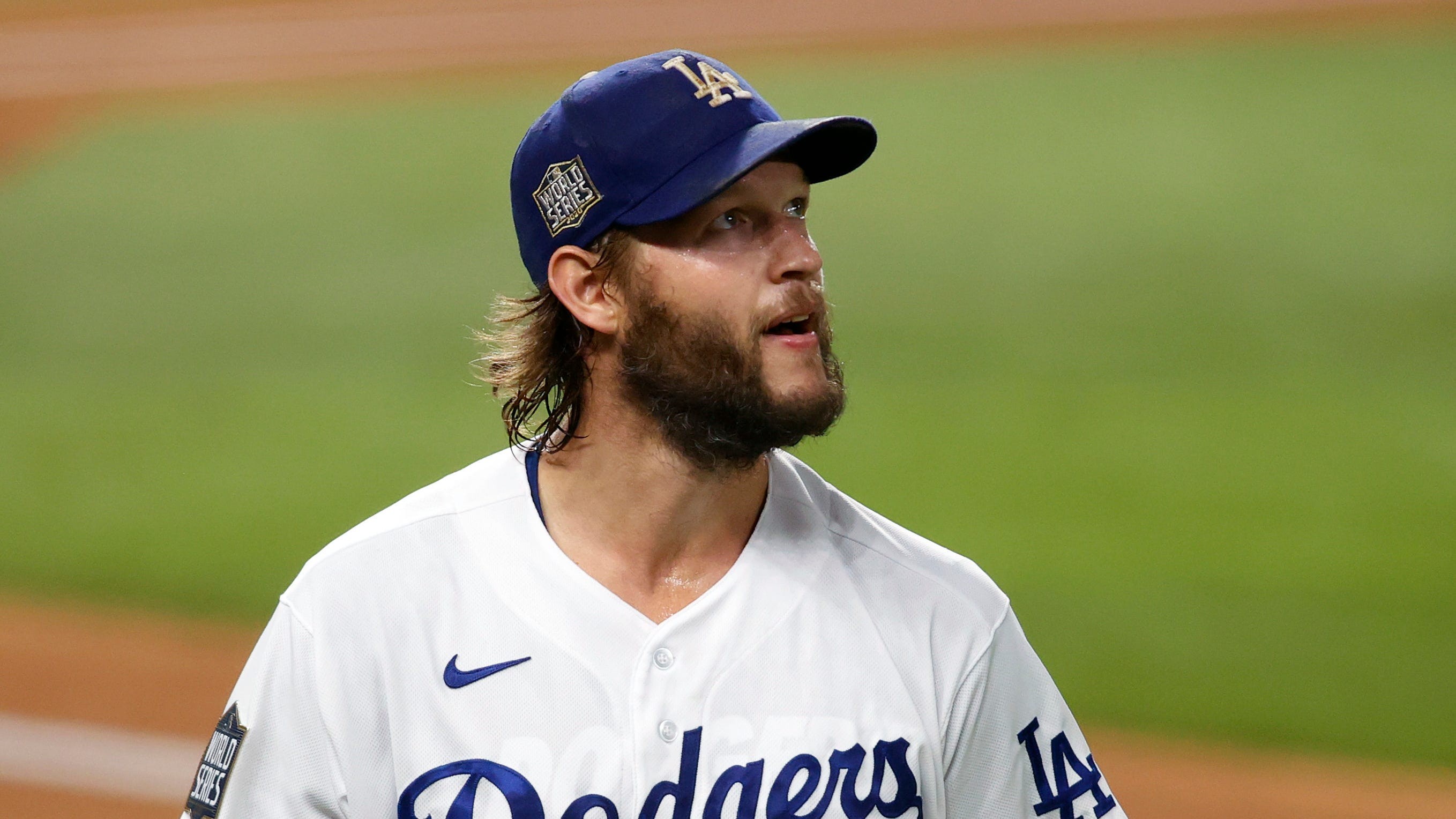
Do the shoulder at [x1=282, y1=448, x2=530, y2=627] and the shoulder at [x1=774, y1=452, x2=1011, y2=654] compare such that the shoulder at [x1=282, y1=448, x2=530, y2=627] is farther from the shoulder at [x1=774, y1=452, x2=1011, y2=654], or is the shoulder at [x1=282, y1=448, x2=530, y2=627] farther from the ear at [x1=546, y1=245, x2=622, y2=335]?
the shoulder at [x1=774, y1=452, x2=1011, y2=654]

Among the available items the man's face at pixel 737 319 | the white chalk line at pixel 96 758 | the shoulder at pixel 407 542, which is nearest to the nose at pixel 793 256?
the man's face at pixel 737 319

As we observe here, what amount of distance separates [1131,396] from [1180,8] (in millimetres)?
3890

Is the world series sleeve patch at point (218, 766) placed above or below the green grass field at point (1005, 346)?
below

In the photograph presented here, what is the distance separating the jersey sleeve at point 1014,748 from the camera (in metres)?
2.11

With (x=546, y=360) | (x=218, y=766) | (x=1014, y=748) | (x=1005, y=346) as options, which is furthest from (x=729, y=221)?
(x=1005, y=346)

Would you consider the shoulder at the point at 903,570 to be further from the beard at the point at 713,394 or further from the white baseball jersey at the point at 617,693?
the beard at the point at 713,394

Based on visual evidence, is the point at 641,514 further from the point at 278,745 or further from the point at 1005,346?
the point at 1005,346

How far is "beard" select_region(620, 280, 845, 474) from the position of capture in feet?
7.00

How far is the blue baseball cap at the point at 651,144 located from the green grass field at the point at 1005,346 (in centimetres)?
432

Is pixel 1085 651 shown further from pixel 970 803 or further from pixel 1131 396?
pixel 970 803

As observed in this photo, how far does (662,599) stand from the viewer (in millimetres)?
2188

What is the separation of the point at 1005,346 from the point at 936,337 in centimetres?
40

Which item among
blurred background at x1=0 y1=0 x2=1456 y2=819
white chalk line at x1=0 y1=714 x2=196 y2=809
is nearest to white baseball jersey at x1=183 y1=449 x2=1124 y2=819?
blurred background at x1=0 y1=0 x2=1456 y2=819

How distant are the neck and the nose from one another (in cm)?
30
